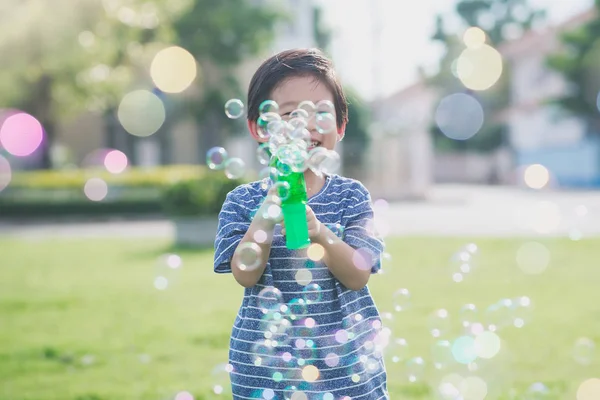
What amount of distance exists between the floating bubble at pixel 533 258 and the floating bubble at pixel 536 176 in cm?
2333

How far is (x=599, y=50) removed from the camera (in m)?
27.7

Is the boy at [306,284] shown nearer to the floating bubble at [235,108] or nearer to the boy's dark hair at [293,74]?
the boy's dark hair at [293,74]

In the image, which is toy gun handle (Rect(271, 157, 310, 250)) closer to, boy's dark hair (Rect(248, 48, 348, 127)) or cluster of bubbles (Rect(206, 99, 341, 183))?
cluster of bubbles (Rect(206, 99, 341, 183))

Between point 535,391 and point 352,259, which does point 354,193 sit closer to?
point 352,259

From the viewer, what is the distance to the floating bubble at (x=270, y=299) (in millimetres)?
1938

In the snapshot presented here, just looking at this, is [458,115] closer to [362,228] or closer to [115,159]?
[115,159]

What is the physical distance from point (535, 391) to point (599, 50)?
89.1 feet

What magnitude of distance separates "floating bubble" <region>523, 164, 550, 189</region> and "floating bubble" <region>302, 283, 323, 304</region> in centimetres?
3264

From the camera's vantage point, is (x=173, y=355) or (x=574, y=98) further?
(x=574, y=98)

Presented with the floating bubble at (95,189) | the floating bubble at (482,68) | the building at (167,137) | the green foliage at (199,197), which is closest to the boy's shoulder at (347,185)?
the green foliage at (199,197)

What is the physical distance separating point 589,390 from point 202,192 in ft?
26.9

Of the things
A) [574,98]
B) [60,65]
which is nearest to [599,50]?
[574,98]

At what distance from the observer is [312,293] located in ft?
6.40

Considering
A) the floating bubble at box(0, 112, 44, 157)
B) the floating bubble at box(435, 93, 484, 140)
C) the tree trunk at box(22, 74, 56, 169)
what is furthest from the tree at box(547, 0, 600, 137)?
the floating bubble at box(0, 112, 44, 157)
